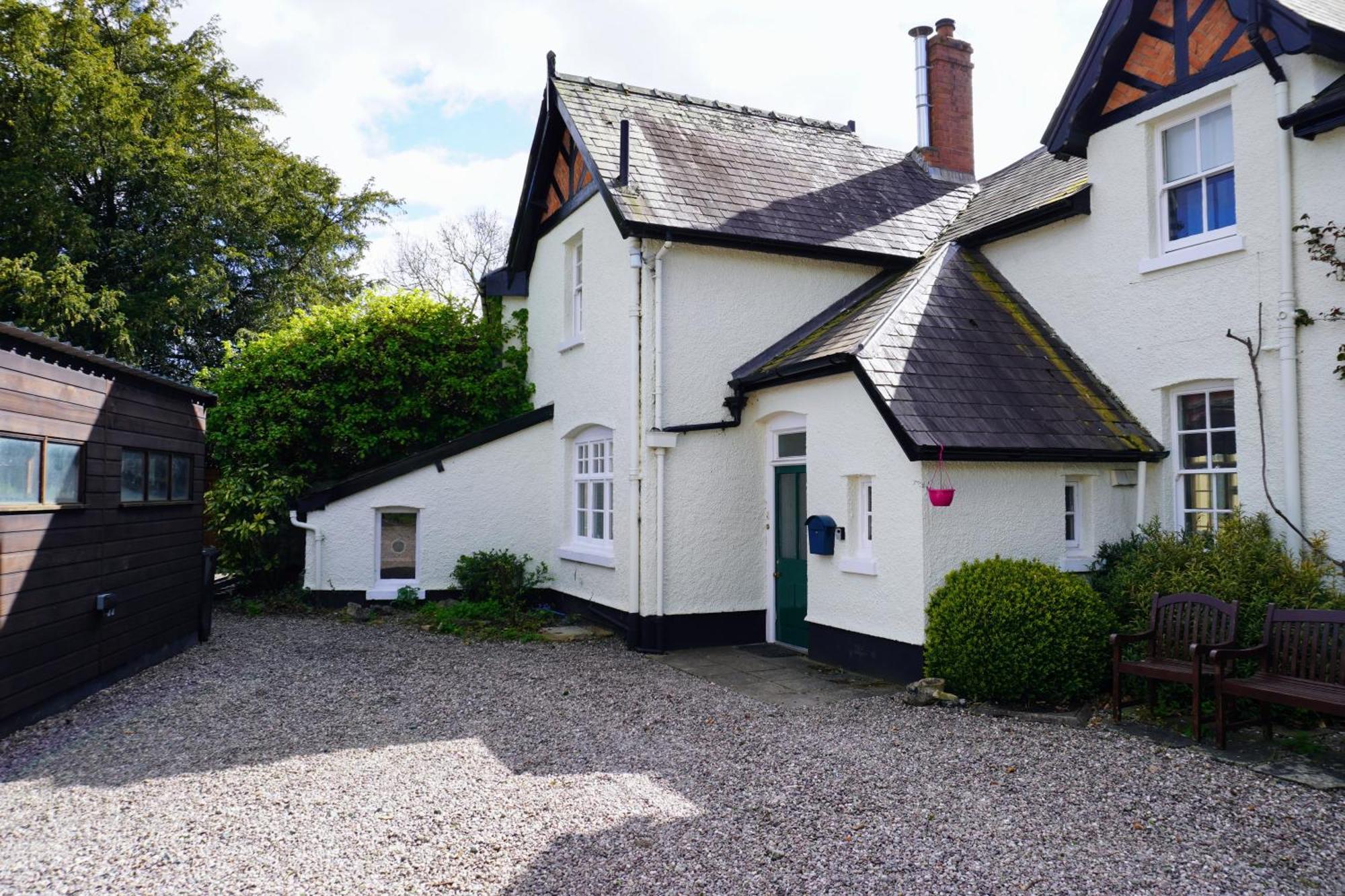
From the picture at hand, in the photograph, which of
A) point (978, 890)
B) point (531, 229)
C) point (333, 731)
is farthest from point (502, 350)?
point (978, 890)

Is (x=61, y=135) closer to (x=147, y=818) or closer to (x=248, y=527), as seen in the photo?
(x=248, y=527)

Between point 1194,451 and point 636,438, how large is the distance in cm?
634

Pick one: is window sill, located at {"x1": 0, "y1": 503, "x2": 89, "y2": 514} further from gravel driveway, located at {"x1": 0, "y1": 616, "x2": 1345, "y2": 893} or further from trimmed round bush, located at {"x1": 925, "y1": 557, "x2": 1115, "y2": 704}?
trimmed round bush, located at {"x1": 925, "y1": 557, "x2": 1115, "y2": 704}

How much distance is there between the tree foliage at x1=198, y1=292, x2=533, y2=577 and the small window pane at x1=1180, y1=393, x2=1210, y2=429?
10.2 meters

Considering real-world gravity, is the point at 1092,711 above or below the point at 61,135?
below

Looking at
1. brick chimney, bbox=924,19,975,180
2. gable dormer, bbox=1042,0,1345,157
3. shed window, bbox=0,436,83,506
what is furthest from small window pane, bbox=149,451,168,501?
brick chimney, bbox=924,19,975,180

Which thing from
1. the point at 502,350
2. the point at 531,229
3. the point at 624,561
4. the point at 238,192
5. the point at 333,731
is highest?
the point at 238,192

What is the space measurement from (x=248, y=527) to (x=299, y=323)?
3856 millimetres

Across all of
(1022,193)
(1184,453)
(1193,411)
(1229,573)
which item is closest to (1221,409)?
(1193,411)

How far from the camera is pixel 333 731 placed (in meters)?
7.56

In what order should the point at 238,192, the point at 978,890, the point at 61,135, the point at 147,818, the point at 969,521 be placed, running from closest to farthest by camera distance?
the point at 978,890, the point at 147,818, the point at 969,521, the point at 61,135, the point at 238,192

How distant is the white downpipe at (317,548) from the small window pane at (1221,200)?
1256 cm

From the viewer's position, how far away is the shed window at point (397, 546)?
47.0ft

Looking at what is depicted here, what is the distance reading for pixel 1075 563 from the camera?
31.5 feet
